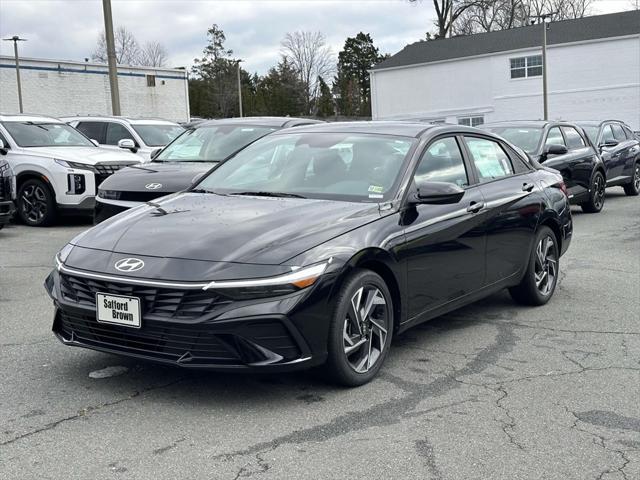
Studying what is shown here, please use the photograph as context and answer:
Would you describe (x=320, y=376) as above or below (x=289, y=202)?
below

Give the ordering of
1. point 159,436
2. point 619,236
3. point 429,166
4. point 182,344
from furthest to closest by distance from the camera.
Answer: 1. point 619,236
2. point 429,166
3. point 182,344
4. point 159,436

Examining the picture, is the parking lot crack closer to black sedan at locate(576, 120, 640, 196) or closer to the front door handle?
→ the front door handle

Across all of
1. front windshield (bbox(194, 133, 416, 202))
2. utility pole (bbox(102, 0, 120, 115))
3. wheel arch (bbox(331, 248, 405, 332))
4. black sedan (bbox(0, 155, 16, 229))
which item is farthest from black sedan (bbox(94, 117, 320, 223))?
utility pole (bbox(102, 0, 120, 115))

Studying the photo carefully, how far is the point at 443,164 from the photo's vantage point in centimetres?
571

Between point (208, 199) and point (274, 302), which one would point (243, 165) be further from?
point (274, 302)

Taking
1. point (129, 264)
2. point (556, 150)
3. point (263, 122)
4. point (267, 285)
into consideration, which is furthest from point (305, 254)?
point (556, 150)

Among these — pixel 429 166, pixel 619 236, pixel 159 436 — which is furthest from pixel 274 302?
pixel 619 236

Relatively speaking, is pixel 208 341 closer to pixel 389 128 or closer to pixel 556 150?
pixel 389 128

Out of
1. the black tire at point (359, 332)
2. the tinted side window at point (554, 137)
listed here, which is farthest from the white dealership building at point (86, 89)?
the black tire at point (359, 332)

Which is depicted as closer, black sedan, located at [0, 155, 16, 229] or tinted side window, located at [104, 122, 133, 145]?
black sedan, located at [0, 155, 16, 229]

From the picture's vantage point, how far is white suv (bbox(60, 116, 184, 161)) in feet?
49.6

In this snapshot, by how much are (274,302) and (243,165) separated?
81.6 inches

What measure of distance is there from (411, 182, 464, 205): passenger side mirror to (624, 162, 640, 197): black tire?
1366 centimetres

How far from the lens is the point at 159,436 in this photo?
12.7ft
